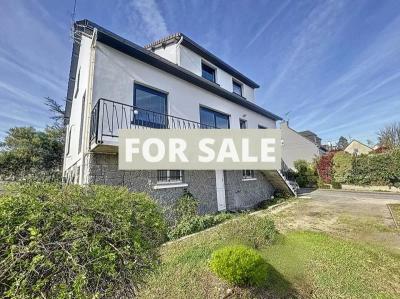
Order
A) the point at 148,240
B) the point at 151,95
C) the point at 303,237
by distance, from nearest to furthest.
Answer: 1. the point at 148,240
2. the point at 303,237
3. the point at 151,95

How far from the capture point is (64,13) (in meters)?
8.32

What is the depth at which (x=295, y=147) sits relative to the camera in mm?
31797

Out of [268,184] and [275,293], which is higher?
[268,184]

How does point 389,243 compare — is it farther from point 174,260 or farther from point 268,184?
point 268,184

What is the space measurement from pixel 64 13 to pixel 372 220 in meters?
14.4

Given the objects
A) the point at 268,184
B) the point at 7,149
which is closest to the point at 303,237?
the point at 268,184

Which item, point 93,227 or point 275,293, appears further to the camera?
point 275,293

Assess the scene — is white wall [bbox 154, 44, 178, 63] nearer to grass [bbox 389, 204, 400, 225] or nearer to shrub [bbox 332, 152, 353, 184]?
grass [bbox 389, 204, 400, 225]

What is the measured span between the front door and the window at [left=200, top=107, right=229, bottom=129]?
2502 mm

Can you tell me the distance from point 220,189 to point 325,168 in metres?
16.8

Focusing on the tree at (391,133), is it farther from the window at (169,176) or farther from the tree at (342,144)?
the window at (169,176)

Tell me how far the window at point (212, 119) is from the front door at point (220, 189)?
2.50m

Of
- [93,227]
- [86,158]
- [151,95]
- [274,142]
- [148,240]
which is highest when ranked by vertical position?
[151,95]

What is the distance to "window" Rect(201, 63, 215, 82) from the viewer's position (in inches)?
527
